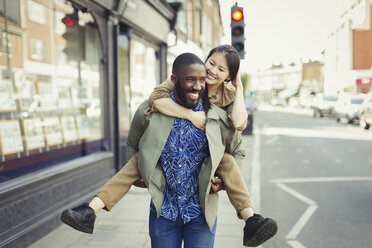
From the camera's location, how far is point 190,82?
2012mm

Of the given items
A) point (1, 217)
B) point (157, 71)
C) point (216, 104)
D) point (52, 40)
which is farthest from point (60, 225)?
point (157, 71)

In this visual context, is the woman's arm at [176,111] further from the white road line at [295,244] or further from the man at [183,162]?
the white road line at [295,244]

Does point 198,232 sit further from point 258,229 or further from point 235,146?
point 235,146

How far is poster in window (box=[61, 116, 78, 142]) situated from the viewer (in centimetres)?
590

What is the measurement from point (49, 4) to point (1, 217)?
308cm

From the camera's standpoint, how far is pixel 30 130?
493cm

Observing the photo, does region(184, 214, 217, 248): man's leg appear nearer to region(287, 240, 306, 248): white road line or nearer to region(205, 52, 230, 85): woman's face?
region(205, 52, 230, 85): woman's face

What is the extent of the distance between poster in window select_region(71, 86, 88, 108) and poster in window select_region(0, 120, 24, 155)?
174 centimetres

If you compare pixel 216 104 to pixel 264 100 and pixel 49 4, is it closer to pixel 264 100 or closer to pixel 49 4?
pixel 49 4

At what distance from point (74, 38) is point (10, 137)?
243 cm

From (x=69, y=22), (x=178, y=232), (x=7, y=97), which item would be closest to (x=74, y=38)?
(x=69, y=22)

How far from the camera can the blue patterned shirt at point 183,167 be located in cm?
211

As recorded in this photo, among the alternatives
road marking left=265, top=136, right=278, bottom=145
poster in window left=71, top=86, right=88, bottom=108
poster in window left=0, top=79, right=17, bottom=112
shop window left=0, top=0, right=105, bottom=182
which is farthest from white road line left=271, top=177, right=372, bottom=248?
road marking left=265, top=136, right=278, bottom=145

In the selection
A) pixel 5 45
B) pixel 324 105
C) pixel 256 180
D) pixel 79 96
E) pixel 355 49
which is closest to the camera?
pixel 5 45
